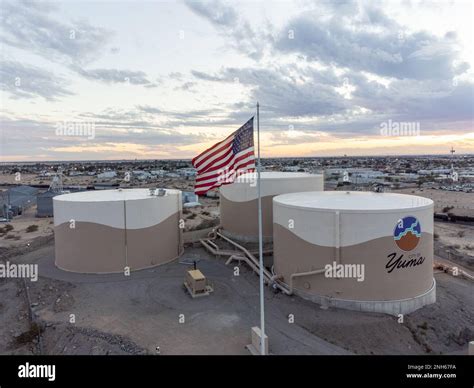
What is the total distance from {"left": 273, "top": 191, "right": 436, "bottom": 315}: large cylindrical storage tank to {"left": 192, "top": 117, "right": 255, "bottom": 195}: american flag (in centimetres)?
673

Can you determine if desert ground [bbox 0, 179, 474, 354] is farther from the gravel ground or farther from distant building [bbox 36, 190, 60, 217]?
distant building [bbox 36, 190, 60, 217]

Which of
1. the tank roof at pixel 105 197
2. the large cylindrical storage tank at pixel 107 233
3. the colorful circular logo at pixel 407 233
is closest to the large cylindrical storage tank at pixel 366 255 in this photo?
the colorful circular logo at pixel 407 233

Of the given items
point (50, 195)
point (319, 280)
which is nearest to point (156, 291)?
point (319, 280)

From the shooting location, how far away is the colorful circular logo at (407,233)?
16.7m

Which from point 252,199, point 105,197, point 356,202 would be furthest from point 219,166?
point 252,199

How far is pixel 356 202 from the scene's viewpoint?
19.3 meters

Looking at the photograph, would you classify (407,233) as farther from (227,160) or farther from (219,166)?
(219,166)

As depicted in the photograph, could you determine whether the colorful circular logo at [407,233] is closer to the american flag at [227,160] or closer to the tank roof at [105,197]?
the american flag at [227,160]

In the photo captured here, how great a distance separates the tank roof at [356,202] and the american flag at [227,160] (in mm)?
6729

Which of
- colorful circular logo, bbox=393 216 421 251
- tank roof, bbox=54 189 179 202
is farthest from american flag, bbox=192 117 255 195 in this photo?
tank roof, bbox=54 189 179 202

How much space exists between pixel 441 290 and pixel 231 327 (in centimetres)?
1340

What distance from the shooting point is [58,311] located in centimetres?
1756

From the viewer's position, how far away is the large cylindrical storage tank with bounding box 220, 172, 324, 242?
89.1ft

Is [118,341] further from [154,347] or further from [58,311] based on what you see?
[58,311]
